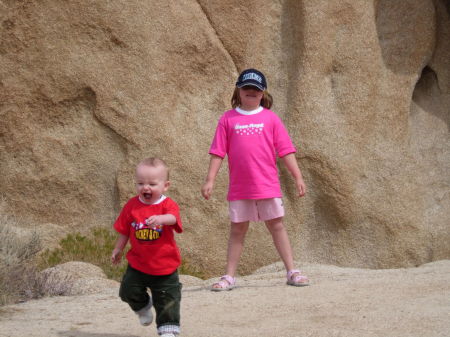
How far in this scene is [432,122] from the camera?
8.79 metres

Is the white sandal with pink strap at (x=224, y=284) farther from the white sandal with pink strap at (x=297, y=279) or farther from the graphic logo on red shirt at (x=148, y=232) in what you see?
the graphic logo on red shirt at (x=148, y=232)

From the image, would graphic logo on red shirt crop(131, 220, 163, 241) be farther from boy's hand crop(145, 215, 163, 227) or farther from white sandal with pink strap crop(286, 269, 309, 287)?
white sandal with pink strap crop(286, 269, 309, 287)

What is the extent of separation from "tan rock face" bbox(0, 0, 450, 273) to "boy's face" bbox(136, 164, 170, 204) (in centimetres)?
385

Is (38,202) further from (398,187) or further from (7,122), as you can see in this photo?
(398,187)

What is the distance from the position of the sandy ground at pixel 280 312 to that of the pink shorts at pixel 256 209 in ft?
1.63

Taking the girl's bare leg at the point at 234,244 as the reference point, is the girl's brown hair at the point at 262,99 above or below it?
above

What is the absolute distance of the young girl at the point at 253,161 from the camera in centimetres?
525

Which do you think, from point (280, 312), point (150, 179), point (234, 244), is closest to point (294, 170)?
point (234, 244)

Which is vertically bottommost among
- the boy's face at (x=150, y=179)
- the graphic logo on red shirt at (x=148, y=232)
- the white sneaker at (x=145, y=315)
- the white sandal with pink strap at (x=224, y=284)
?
the white sandal with pink strap at (x=224, y=284)

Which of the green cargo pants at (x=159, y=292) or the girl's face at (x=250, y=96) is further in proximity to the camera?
the girl's face at (x=250, y=96)

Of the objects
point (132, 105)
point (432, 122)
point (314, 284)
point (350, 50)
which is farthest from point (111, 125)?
point (432, 122)

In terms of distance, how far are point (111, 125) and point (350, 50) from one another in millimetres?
2668

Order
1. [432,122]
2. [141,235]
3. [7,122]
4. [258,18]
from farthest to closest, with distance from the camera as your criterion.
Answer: [432,122]
[258,18]
[7,122]
[141,235]

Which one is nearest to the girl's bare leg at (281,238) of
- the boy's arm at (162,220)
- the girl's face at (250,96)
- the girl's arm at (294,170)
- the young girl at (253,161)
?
the young girl at (253,161)
